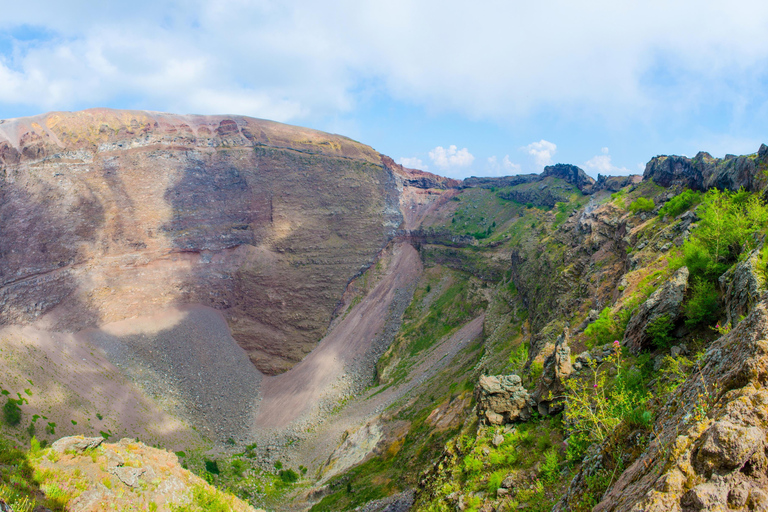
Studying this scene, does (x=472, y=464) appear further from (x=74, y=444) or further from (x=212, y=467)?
(x=212, y=467)

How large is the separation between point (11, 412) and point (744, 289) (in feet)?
147

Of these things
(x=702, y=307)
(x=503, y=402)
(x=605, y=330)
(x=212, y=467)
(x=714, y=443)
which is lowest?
(x=212, y=467)

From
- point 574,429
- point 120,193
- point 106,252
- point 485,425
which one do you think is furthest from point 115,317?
point 574,429

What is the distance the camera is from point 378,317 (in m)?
56.6

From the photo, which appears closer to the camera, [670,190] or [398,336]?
[670,190]

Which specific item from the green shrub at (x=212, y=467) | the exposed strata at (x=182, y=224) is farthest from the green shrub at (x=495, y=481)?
the exposed strata at (x=182, y=224)

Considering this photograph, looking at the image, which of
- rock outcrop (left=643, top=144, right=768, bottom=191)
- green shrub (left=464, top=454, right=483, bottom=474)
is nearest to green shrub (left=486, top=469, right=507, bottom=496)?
green shrub (left=464, top=454, right=483, bottom=474)

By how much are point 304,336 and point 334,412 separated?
1596cm

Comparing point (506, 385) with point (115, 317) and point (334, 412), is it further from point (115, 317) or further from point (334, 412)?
point (115, 317)

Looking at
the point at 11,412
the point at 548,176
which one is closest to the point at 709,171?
the point at 548,176

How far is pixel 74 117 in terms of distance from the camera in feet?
195

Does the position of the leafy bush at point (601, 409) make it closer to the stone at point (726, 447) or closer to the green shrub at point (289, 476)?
the stone at point (726, 447)

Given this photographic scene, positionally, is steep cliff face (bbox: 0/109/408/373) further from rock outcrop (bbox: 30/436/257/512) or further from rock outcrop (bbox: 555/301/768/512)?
rock outcrop (bbox: 555/301/768/512)

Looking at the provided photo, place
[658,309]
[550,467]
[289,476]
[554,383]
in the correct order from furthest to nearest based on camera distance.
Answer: [289,476], [554,383], [658,309], [550,467]
